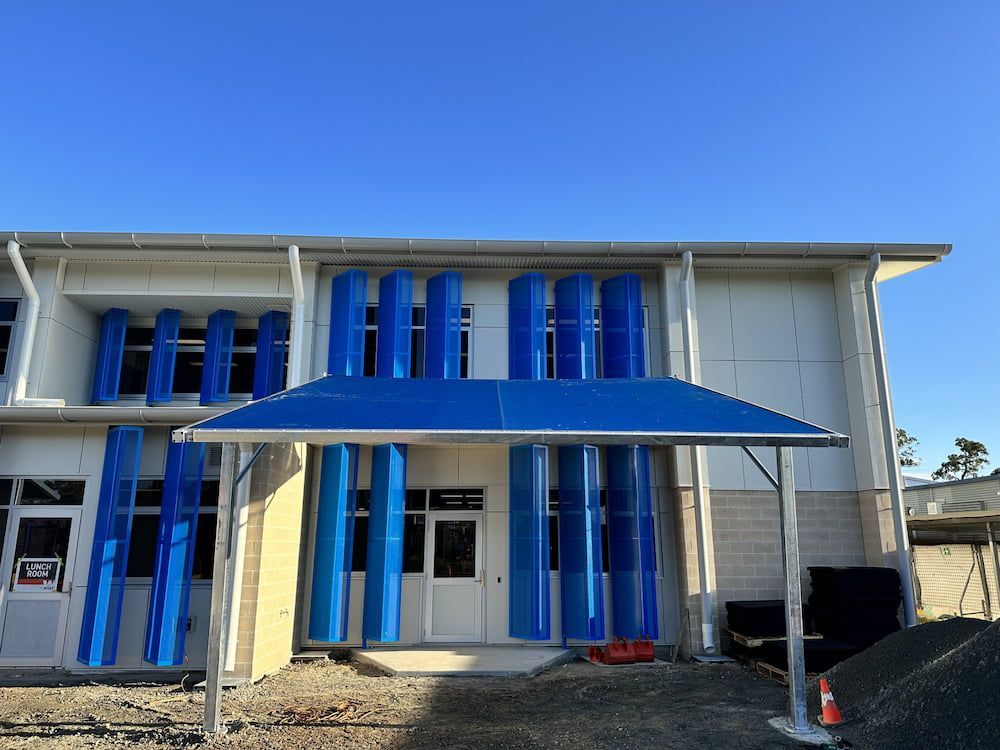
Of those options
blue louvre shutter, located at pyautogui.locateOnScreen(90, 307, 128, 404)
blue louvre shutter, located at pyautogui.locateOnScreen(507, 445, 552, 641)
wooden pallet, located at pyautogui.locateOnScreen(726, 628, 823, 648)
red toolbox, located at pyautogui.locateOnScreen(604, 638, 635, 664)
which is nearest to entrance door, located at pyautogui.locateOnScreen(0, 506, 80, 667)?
blue louvre shutter, located at pyautogui.locateOnScreen(90, 307, 128, 404)

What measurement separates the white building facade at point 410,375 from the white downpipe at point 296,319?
5 centimetres

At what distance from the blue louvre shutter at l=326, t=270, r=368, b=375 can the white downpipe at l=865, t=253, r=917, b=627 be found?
27.0ft

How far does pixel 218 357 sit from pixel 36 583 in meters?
4.09

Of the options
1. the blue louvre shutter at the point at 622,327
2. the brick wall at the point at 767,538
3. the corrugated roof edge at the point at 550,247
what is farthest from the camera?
the blue louvre shutter at the point at 622,327

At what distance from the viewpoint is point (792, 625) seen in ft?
19.8

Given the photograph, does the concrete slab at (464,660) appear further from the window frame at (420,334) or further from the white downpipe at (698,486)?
the window frame at (420,334)

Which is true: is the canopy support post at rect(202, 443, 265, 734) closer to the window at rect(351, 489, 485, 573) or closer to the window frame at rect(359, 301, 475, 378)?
the window at rect(351, 489, 485, 573)

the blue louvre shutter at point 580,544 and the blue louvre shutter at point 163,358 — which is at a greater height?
the blue louvre shutter at point 163,358

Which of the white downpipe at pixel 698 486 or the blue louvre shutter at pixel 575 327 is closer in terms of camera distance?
the white downpipe at pixel 698 486

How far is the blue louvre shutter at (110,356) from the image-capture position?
10.8m

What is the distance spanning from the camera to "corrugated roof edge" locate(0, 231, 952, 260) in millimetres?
10156

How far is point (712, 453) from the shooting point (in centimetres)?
1052

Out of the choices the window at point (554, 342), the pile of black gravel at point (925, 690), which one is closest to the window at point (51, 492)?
the window at point (554, 342)

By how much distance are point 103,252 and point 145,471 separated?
3504 millimetres
